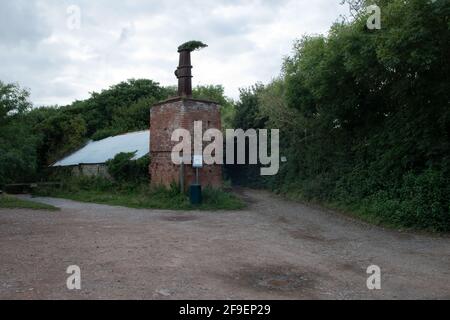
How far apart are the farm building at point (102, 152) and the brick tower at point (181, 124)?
1.74 m

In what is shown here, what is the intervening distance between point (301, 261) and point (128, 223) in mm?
6078

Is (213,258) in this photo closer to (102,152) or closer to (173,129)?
(173,129)

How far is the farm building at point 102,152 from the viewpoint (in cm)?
2205

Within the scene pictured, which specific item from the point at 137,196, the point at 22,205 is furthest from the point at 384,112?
the point at 22,205

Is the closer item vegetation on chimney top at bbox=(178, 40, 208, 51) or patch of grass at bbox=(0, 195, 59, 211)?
patch of grass at bbox=(0, 195, 59, 211)

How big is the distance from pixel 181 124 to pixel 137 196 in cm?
401

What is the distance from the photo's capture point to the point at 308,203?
1736cm

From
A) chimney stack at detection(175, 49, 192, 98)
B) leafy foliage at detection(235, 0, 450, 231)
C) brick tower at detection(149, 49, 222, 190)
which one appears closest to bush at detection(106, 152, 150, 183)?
brick tower at detection(149, 49, 222, 190)

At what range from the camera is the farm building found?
2205cm

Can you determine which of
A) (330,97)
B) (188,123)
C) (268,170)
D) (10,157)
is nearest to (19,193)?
(10,157)

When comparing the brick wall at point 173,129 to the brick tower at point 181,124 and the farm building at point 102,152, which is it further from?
the farm building at point 102,152

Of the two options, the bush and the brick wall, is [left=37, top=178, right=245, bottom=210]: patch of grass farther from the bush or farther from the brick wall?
the brick wall

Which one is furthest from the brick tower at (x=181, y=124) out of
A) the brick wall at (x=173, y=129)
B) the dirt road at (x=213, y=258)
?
the dirt road at (x=213, y=258)

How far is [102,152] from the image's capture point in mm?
24875
